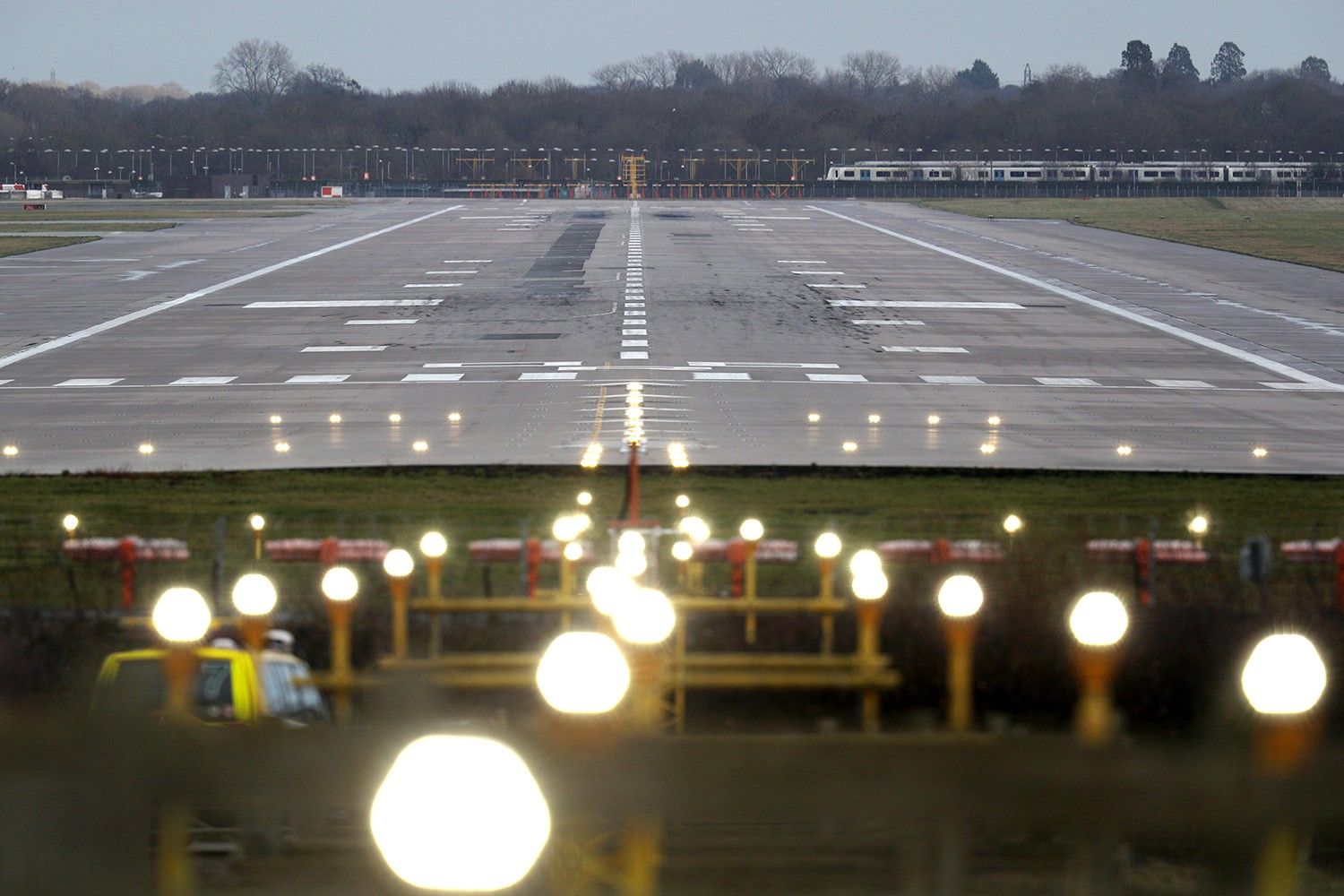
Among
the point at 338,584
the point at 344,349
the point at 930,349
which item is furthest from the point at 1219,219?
the point at 338,584

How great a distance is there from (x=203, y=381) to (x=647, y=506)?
21693 millimetres

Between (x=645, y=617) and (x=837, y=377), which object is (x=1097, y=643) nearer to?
(x=645, y=617)

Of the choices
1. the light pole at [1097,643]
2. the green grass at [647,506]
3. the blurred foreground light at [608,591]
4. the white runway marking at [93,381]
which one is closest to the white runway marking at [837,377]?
the green grass at [647,506]

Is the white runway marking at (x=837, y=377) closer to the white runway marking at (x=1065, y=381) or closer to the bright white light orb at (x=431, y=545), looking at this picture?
the white runway marking at (x=1065, y=381)

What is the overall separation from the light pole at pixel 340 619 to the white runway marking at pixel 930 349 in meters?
42.4

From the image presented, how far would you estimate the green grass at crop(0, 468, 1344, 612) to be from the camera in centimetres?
2195

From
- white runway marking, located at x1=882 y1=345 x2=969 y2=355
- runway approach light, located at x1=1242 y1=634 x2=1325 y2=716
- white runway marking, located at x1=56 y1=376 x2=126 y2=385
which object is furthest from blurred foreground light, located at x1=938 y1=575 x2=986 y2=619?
white runway marking, located at x1=882 y1=345 x2=969 y2=355

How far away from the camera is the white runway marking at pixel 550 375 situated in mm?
45469

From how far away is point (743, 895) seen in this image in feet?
19.9

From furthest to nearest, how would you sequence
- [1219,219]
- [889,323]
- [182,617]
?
[1219,219] < [889,323] < [182,617]

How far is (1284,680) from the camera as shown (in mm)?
3939

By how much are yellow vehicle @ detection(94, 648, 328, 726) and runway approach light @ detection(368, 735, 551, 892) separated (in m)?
8.20

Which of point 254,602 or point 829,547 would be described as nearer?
point 254,602

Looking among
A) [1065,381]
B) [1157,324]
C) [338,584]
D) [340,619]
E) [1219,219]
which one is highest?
[338,584]
